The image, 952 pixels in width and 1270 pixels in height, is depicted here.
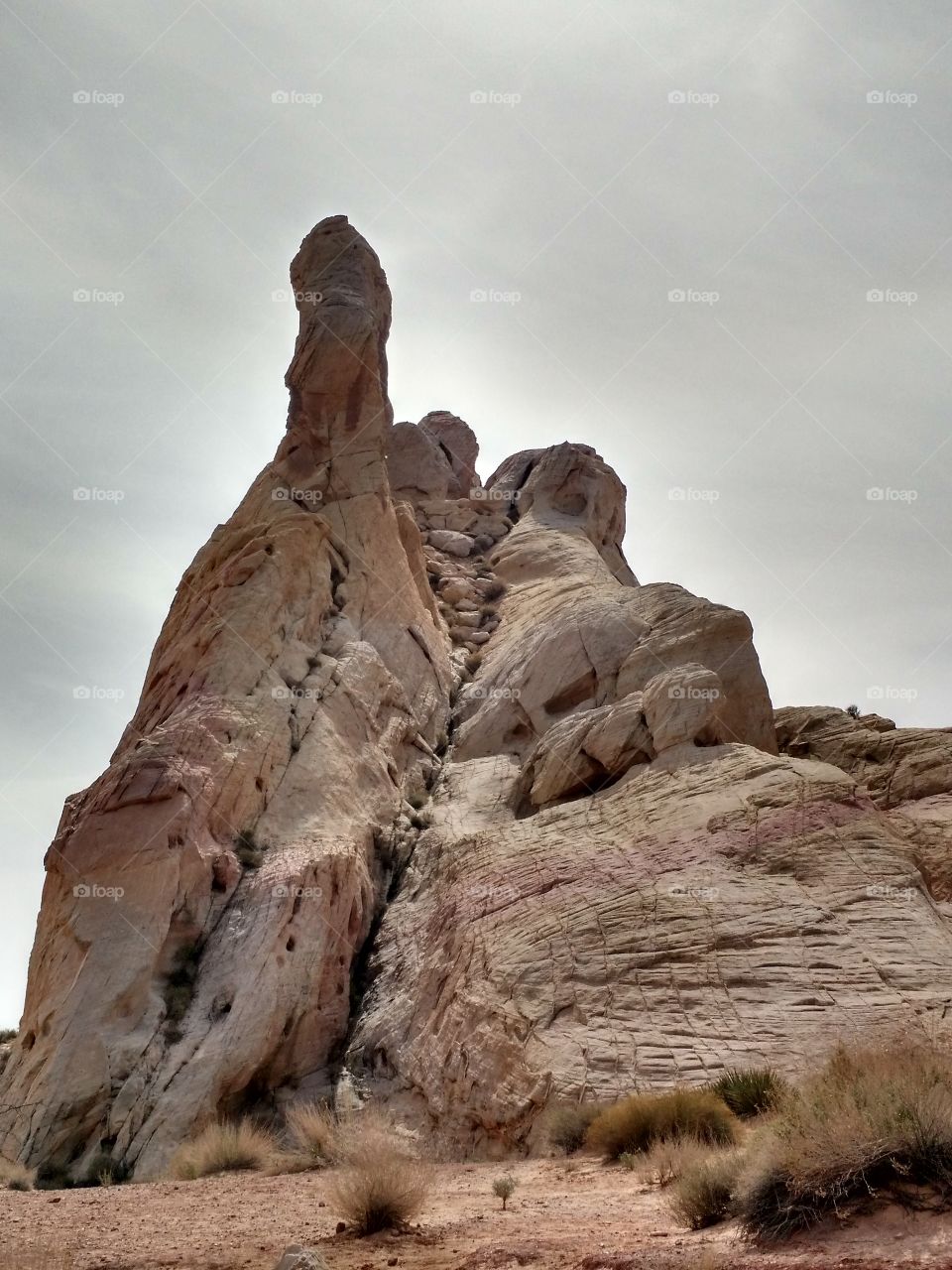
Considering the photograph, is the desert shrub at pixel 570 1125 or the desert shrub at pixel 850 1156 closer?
the desert shrub at pixel 850 1156

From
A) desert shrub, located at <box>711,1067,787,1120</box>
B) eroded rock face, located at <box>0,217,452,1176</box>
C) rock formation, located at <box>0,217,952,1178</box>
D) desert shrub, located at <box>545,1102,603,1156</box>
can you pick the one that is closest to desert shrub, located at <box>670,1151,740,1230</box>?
desert shrub, located at <box>711,1067,787,1120</box>

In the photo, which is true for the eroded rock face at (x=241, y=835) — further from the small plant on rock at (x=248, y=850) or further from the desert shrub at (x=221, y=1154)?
the desert shrub at (x=221, y=1154)

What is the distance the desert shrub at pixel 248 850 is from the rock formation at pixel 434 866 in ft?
0.25

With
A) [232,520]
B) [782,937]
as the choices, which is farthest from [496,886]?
[232,520]

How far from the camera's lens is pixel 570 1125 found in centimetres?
1246

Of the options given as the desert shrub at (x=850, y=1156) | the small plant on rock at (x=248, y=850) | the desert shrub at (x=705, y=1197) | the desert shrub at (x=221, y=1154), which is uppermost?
the small plant on rock at (x=248, y=850)

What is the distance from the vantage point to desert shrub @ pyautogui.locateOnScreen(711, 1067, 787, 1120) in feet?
37.6

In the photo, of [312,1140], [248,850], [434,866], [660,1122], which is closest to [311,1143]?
[312,1140]

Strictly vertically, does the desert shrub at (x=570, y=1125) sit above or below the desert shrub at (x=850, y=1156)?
below

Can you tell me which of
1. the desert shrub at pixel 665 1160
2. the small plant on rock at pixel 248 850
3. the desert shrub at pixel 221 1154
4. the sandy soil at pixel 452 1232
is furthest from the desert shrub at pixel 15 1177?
the desert shrub at pixel 665 1160

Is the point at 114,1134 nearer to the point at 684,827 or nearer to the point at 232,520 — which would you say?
the point at 684,827

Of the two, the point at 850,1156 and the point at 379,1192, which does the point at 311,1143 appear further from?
the point at 850,1156

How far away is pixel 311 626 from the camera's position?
24.5m

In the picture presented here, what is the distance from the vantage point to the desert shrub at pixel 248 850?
19.2 m
